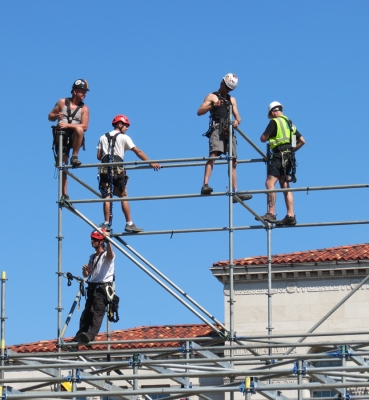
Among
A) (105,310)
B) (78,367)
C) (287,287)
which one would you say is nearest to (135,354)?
(78,367)

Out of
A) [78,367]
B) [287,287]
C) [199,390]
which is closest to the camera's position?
[199,390]

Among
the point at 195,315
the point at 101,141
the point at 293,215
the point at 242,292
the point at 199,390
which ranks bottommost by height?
the point at 199,390

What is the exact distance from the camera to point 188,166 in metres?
20.7

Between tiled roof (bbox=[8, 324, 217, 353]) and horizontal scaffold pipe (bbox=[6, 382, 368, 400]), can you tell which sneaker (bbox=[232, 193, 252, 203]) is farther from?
tiled roof (bbox=[8, 324, 217, 353])

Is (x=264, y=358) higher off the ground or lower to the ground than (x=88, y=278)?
lower

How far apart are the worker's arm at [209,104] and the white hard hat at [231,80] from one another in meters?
0.27

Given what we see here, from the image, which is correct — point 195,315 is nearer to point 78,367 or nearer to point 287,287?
point 78,367

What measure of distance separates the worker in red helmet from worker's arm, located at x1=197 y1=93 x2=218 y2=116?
89.2 inches

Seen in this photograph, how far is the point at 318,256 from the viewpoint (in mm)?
44906

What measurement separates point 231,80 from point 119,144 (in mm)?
1994

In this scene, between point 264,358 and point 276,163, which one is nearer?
point 264,358

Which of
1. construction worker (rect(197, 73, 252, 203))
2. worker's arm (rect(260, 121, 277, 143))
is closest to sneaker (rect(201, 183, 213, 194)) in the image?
construction worker (rect(197, 73, 252, 203))

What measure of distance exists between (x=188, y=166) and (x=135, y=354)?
3.81 metres

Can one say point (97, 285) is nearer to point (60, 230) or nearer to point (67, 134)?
point (60, 230)
